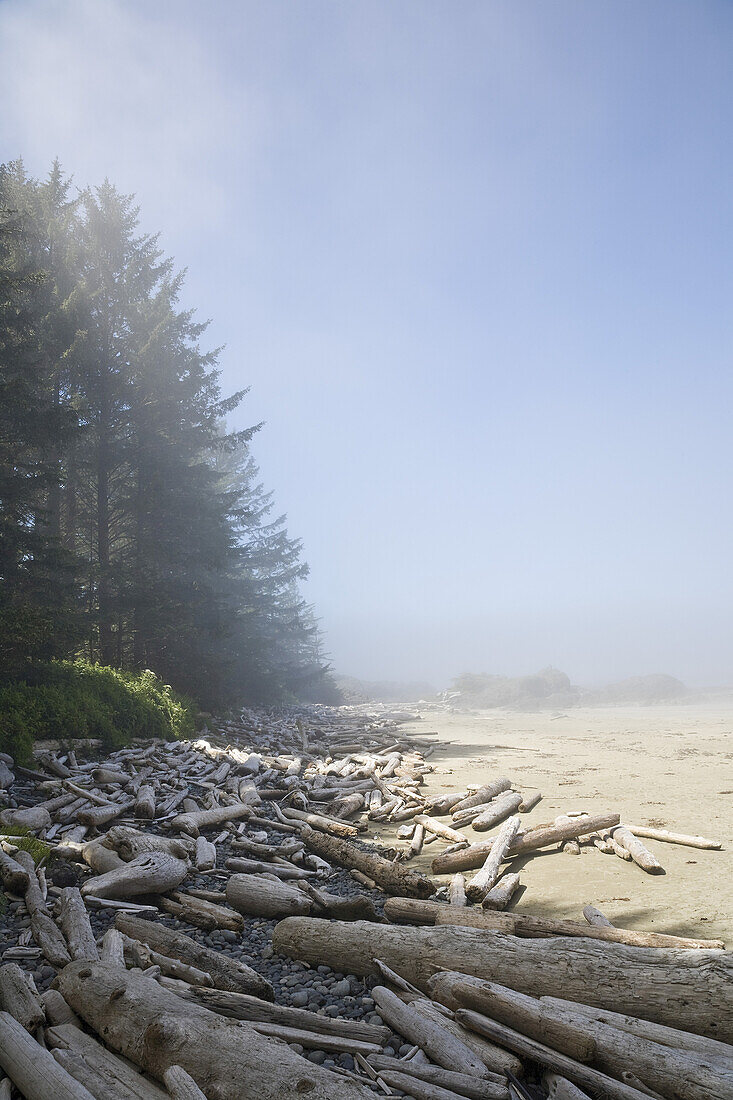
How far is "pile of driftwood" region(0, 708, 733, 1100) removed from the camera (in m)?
2.93

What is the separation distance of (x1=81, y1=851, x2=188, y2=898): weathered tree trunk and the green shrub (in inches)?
194

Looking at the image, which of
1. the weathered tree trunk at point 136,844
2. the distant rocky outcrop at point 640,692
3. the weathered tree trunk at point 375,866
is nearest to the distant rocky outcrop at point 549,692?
the distant rocky outcrop at point 640,692

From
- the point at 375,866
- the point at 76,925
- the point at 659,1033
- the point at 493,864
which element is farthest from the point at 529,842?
the point at 76,925

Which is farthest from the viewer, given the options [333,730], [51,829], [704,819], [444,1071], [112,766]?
[333,730]

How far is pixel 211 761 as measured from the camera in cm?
1286

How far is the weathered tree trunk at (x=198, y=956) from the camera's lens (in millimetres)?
4094

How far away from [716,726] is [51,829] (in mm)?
25270

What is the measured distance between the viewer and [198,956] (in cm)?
450

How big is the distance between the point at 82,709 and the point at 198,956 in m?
8.87

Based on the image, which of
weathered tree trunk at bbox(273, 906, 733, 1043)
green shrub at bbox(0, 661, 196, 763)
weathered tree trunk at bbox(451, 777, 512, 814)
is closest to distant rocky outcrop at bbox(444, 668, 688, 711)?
weathered tree trunk at bbox(451, 777, 512, 814)

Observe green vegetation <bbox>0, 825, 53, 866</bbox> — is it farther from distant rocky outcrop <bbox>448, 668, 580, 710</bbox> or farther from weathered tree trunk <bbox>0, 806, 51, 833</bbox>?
distant rocky outcrop <bbox>448, 668, 580, 710</bbox>

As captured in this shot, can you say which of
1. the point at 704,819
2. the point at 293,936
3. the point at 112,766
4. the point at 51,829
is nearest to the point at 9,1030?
the point at 293,936

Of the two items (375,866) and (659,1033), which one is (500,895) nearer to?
(375,866)

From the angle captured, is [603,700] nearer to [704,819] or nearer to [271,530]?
[271,530]
